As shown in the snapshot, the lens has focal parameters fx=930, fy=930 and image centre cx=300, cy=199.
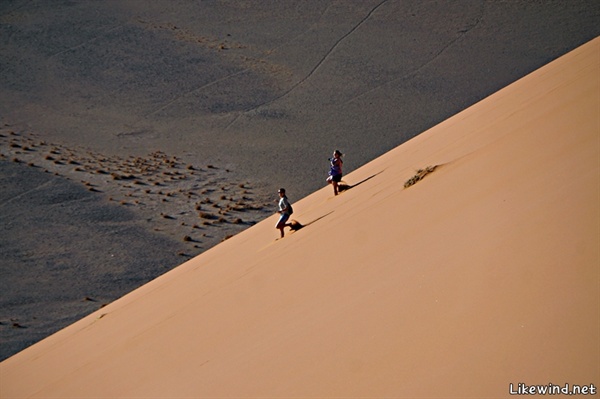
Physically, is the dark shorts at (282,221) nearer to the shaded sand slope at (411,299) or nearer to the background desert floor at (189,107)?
the shaded sand slope at (411,299)

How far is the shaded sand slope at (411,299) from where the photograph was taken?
5293mm

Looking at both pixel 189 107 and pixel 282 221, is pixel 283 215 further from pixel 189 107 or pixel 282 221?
pixel 189 107

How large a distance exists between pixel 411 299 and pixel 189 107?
3322cm

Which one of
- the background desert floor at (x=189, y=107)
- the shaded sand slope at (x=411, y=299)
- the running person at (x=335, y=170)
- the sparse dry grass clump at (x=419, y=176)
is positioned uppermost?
the background desert floor at (x=189, y=107)

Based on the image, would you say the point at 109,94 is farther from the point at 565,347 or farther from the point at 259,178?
the point at 565,347

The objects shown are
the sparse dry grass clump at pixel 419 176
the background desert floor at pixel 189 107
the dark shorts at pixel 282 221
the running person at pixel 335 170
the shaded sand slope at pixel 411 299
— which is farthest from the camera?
the background desert floor at pixel 189 107

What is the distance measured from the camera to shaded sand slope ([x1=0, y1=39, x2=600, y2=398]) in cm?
529

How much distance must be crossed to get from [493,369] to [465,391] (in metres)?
0.20

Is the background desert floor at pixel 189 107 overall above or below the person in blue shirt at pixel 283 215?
above

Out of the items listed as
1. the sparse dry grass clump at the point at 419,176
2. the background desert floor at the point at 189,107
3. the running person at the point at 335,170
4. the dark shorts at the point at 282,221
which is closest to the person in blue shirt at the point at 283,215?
the dark shorts at the point at 282,221

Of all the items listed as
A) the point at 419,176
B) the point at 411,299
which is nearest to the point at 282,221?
the point at 419,176

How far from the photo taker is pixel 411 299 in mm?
6543

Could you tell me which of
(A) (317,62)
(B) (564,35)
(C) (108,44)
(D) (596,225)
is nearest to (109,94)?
(C) (108,44)

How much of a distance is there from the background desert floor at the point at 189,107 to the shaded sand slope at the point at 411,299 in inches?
438
